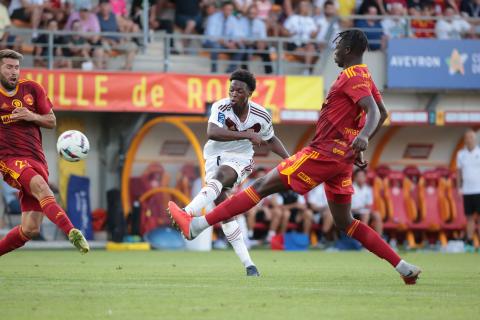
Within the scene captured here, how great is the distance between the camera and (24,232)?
1103 centimetres

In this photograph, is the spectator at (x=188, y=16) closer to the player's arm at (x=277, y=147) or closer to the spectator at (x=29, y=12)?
the spectator at (x=29, y=12)

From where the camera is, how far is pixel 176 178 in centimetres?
2275

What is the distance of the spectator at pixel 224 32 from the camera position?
22375 millimetres

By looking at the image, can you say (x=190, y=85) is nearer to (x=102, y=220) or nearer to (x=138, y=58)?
(x=138, y=58)

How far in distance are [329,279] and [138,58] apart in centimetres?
1127

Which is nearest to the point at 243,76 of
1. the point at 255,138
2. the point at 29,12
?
the point at 255,138

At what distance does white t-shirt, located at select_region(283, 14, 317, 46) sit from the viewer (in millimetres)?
23438

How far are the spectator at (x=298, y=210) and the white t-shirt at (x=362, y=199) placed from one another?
91 centimetres

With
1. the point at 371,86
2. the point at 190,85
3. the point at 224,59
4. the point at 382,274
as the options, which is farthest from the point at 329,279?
the point at 224,59

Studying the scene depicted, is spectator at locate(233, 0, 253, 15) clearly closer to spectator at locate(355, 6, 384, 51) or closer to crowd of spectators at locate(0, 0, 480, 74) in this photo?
crowd of spectators at locate(0, 0, 480, 74)

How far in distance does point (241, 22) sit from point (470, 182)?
551cm

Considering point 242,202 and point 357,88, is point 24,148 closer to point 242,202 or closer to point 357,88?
point 242,202

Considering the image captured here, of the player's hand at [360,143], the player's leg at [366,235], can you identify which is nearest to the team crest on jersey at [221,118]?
the player's leg at [366,235]

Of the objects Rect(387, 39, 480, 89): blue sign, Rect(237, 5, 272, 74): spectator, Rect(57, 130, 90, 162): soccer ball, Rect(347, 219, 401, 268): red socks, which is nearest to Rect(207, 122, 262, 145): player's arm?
Rect(57, 130, 90, 162): soccer ball
